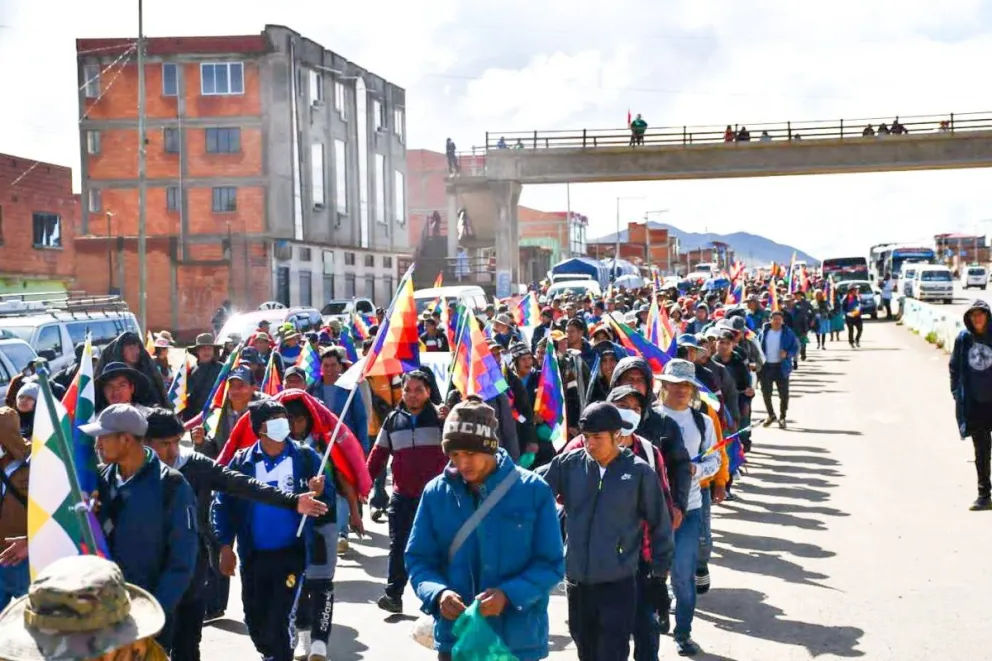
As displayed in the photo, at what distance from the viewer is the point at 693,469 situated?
815 centimetres

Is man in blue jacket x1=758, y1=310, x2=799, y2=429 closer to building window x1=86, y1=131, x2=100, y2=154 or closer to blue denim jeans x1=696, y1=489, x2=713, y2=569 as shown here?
blue denim jeans x1=696, y1=489, x2=713, y2=569

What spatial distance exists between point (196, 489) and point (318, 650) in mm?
1251

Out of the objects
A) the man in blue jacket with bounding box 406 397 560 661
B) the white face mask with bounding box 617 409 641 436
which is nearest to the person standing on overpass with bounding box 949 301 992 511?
the white face mask with bounding box 617 409 641 436

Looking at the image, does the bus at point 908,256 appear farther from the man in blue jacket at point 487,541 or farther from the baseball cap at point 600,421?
the man in blue jacket at point 487,541

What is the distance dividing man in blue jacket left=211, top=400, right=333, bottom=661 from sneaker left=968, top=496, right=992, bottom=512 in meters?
7.73

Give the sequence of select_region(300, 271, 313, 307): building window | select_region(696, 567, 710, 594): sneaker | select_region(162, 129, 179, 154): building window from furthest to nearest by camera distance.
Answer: select_region(300, 271, 313, 307): building window
select_region(162, 129, 179, 154): building window
select_region(696, 567, 710, 594): sneaker

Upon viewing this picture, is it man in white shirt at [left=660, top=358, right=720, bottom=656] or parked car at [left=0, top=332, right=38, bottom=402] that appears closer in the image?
man in white shirt at [left=660, top=358, right=720, bottom=656]

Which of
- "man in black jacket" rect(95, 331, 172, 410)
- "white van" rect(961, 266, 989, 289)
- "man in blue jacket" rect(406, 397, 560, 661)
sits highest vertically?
"white van" rect(961, 266, 989, 289)

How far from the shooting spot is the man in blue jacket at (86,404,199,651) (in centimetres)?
550

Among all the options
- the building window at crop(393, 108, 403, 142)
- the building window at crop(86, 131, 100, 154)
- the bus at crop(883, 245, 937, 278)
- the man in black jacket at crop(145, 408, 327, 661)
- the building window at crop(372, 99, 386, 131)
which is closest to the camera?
the man in black jacket at crop(145, 408, 327, 661)

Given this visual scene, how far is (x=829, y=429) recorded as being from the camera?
20234 mm

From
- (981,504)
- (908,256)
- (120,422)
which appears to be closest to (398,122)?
(908,256)

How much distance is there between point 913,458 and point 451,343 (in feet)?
20.1

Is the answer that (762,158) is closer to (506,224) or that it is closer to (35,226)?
(506,224)
